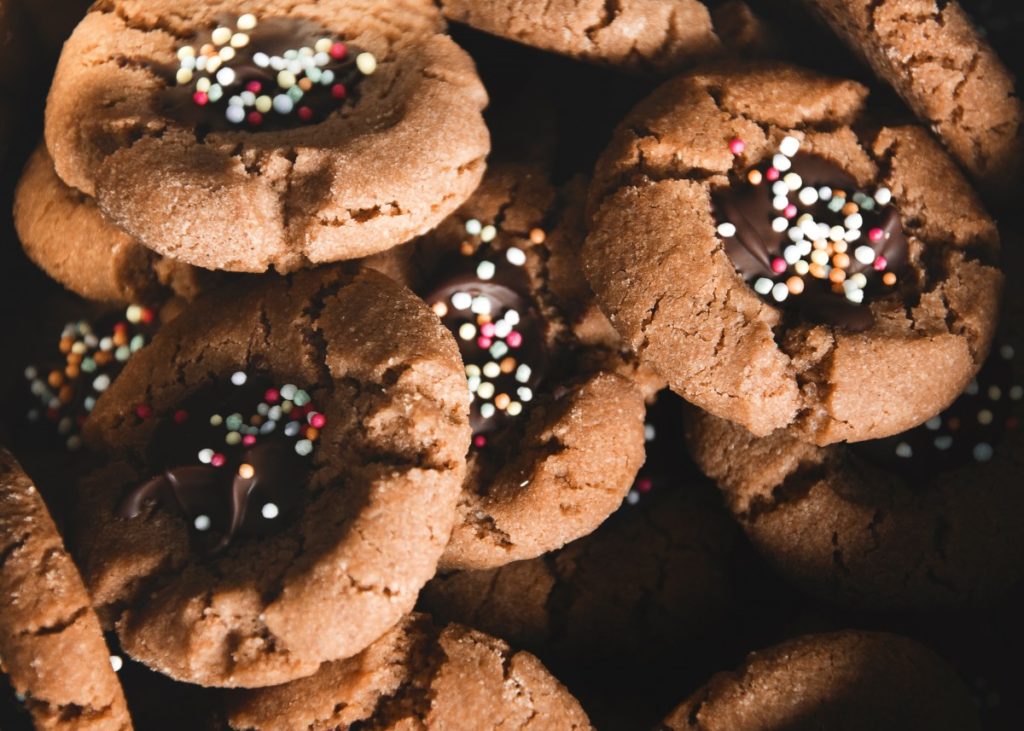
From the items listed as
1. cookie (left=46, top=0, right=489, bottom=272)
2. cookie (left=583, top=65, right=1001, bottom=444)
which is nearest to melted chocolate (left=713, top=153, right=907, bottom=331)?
cookie (left=583, top=65, right=1001, bottom=444)

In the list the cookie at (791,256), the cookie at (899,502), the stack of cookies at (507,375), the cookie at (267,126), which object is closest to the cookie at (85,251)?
the stack of cookies at (507,375)

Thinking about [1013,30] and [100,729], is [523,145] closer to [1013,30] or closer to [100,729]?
[1013,30]

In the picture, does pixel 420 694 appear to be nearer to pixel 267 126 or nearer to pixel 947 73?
pixel 267 126

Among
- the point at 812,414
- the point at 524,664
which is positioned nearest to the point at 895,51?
the point at 812,414

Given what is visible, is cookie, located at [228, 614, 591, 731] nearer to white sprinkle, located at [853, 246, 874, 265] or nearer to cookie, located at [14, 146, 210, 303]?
cookie, located at [14, 146, 210, 303]

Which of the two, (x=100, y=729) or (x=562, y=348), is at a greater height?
(x=562, y=348)

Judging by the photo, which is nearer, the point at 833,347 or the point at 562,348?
the point at 833,347
